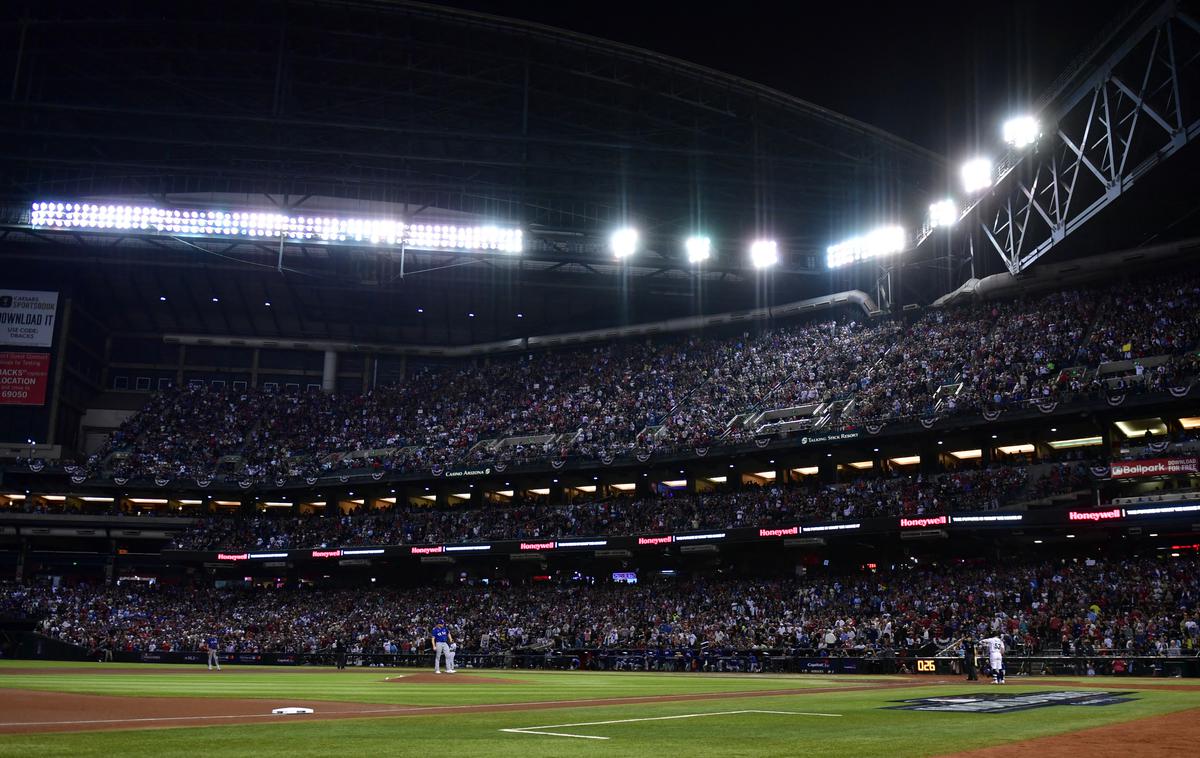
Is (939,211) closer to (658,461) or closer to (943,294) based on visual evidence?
(943,294)

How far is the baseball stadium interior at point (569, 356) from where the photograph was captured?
120 feet

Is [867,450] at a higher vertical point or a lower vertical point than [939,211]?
lower

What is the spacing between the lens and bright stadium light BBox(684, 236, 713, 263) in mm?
58094

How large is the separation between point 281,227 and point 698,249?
26784 millimetres

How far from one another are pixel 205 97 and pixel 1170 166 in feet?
153

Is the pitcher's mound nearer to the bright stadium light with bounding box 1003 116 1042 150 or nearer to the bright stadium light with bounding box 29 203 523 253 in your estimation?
the bright stadium light with bounding box 1003 116 1042 150

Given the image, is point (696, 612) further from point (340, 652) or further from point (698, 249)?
point (698, 249)

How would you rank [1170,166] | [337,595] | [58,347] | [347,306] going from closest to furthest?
1. [1170,166]
2. [337,595]
3. [58,347]
4. [347,306]

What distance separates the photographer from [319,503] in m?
67.5

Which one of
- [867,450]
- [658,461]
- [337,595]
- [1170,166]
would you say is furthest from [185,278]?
[1170,166]

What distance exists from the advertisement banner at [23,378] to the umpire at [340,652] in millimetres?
33377

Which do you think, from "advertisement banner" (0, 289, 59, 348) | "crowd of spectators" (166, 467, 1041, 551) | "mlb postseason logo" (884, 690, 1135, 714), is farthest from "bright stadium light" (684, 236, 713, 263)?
"advertisement banner" (0, 289, 59, 348)

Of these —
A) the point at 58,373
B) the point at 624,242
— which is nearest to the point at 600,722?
the point at 624,242

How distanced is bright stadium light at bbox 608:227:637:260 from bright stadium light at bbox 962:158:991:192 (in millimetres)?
20665
